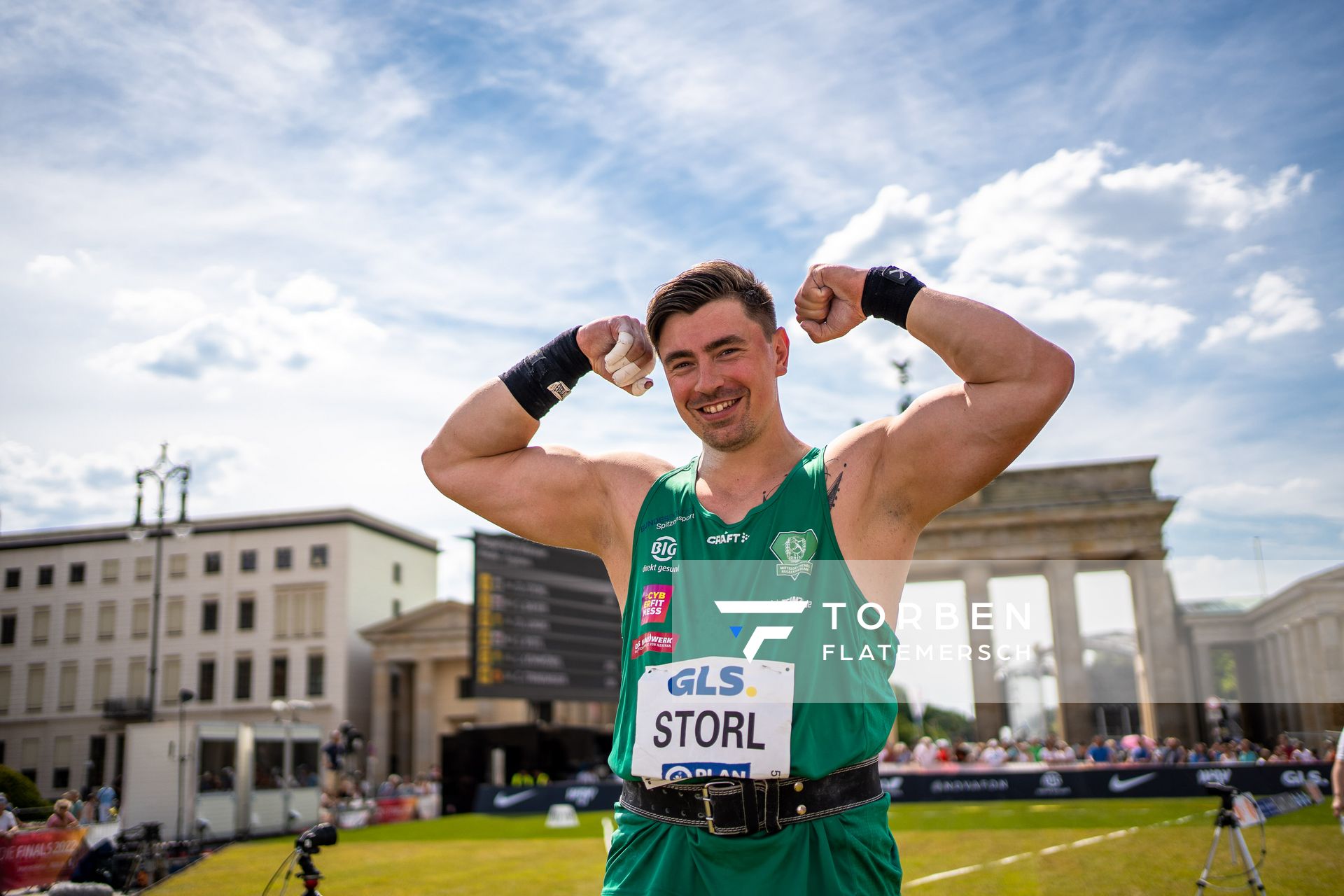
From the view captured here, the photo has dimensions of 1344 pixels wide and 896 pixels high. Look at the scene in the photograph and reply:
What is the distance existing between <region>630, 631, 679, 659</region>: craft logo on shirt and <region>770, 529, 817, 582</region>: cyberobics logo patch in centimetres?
36

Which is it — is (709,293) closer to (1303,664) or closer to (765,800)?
(765,800)

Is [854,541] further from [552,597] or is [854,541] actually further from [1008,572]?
[1008,572]

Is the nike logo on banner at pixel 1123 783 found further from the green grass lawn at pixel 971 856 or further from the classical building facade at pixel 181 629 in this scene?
the classical building facade at pixel 181 629

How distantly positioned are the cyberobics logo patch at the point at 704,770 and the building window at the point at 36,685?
71873 mm

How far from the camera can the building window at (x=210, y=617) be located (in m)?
62.1

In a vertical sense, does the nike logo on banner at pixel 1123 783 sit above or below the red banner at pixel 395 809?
above

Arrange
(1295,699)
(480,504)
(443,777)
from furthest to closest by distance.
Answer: (443,777), (1295,699), (480,504)

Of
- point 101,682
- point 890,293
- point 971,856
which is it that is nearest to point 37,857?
point 971,856

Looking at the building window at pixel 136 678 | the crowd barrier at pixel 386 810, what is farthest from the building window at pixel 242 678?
the crowd barrier at pixel 386 810

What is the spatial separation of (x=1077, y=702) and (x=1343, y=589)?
2533 centimetres

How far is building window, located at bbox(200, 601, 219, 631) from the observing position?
204 feet

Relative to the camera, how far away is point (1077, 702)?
139 ft

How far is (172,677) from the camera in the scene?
6197 cm

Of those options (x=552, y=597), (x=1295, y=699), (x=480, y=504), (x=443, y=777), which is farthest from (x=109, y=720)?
(x=480, y=504)
